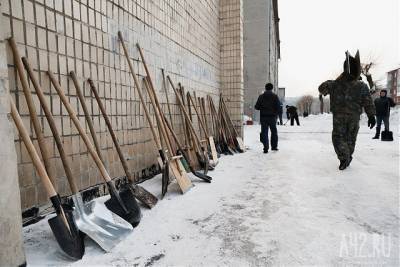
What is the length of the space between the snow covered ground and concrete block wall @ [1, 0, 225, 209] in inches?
20.6

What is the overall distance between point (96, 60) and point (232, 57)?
5393 millimetres

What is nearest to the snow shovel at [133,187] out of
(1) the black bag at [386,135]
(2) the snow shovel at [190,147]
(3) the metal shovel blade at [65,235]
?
(3) the metal shovel blade at [65,235]

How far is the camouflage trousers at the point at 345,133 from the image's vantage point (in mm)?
4500

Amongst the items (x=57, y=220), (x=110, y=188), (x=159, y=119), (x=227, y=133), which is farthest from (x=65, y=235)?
(x=227, y=133)

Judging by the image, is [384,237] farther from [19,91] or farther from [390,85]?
[390,85]

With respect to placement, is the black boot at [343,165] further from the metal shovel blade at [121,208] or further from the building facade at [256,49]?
the building facade at [256,49]

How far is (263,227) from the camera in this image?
92.4 inches

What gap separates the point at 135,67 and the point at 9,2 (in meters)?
1.71

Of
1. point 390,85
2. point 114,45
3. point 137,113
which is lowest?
point 137,113

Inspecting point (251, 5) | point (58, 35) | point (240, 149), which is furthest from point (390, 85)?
point (58, 35)

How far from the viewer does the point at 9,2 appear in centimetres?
203

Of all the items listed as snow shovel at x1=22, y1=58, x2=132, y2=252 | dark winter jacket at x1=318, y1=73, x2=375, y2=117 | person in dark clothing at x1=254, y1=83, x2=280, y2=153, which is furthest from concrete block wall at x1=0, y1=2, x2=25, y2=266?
person in dark clothing at x1=254, y1=83, x2=280, y2=153

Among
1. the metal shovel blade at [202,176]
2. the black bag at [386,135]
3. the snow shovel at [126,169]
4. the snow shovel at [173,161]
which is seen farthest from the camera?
the black bag at [386,135]

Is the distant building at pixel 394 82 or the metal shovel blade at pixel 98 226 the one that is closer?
the metal shovel blade at pixel 98 226
